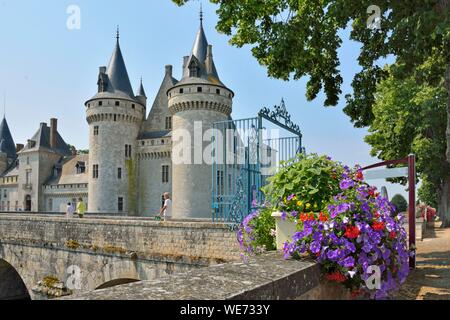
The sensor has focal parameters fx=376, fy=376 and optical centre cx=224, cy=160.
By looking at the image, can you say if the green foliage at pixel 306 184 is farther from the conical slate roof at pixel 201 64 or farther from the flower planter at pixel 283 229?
the conical slate roof at pixel 201 64

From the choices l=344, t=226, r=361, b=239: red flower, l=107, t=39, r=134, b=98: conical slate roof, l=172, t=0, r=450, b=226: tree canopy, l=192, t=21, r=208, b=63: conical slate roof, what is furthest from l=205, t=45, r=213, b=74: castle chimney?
l=344, t=226, r=361, b=239: red flower

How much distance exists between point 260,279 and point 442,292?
2.86 metres

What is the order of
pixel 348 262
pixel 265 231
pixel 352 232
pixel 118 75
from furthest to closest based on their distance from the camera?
pixel 118 75 < pixel 265 231 < pixel 352 232 < pixel 348 262

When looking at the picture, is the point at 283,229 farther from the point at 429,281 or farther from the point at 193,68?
the point at 193,68

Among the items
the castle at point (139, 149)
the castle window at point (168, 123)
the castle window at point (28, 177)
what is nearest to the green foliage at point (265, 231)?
the castle at point (139, 149)

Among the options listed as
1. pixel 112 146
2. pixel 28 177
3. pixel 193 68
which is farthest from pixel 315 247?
pixel 28 177

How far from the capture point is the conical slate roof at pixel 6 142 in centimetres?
5119

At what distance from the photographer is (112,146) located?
3234cm

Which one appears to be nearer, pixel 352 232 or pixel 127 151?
pixel 352 232

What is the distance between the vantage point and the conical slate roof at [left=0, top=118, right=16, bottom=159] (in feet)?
168

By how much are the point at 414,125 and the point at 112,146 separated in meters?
23.6

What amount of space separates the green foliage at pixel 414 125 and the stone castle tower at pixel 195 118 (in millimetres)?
11776

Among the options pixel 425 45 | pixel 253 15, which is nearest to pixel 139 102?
pixel 253 15

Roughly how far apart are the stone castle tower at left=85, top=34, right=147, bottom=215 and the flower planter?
30.0m
